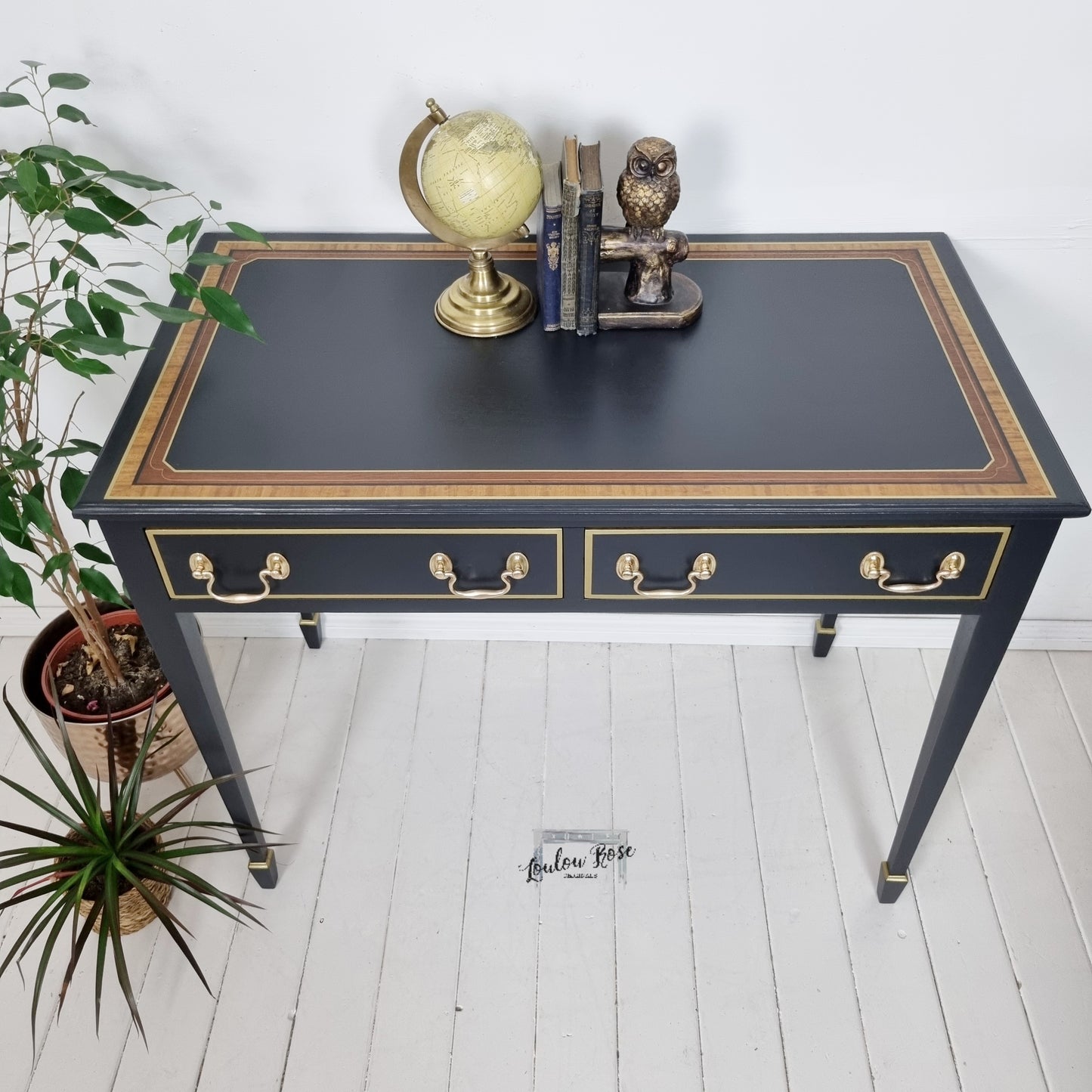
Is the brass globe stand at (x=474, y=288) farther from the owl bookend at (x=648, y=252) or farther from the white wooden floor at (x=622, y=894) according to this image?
the white wooden floor at (x=622, y=894)

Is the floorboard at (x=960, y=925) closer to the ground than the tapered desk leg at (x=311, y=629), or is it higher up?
closer to the ground

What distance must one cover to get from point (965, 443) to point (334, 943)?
1.37 metres

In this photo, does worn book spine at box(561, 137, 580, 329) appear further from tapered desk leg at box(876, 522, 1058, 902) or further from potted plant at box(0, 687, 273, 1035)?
potted plant at box(0, 687, 273, 1035)

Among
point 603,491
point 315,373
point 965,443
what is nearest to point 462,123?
point 315,373

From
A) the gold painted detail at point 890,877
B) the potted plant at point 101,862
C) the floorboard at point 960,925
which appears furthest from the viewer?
the gold painted detail at point 890,877

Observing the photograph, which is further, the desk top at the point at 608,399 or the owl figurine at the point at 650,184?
the owl figurine at the point at 650,184

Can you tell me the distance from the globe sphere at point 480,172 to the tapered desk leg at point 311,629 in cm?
113

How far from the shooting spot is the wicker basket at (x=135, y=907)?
5.93 ft

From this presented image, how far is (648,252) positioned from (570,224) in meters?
0.14

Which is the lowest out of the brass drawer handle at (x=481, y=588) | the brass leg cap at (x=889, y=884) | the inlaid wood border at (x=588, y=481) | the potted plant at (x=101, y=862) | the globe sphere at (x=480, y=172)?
the brass leg cap at (x=889, y=884)

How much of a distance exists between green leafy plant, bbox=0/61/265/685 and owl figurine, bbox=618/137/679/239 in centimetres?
53

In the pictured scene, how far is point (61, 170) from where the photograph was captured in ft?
4.92

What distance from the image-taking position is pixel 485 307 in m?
1.57

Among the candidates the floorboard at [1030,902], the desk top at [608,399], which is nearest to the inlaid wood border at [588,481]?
the desk top at [608,399]
